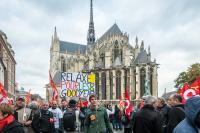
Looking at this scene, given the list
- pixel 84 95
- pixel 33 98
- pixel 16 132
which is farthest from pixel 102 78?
pixel 16 132

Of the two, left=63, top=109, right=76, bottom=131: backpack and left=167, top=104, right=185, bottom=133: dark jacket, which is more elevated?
left=167, top=104, right=185, bottom=133: dark jacket

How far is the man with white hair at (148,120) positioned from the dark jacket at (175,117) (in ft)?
0.60

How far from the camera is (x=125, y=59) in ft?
327

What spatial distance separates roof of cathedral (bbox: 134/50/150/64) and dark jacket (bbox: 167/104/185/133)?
86304mm

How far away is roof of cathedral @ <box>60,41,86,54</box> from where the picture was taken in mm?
133000

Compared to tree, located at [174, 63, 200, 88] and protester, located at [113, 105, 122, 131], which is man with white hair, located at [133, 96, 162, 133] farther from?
tree, located at [174, 63, 200, 88]

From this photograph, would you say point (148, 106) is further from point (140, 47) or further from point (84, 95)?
point (140, 47)

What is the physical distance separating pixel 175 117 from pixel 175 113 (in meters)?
0.09

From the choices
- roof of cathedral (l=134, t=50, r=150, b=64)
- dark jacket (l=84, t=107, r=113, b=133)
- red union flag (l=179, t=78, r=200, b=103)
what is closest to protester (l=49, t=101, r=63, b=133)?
red union flag (l=179, t=78, r=200, b=103)

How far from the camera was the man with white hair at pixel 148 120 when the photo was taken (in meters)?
8.03

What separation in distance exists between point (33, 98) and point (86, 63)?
319 ft

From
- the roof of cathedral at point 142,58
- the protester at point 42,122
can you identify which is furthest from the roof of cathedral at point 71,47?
the protester at point 42,122

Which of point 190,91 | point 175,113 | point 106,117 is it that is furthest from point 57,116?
point 175,113

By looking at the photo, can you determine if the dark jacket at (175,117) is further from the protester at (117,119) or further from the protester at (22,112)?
the protester at (117,119)
